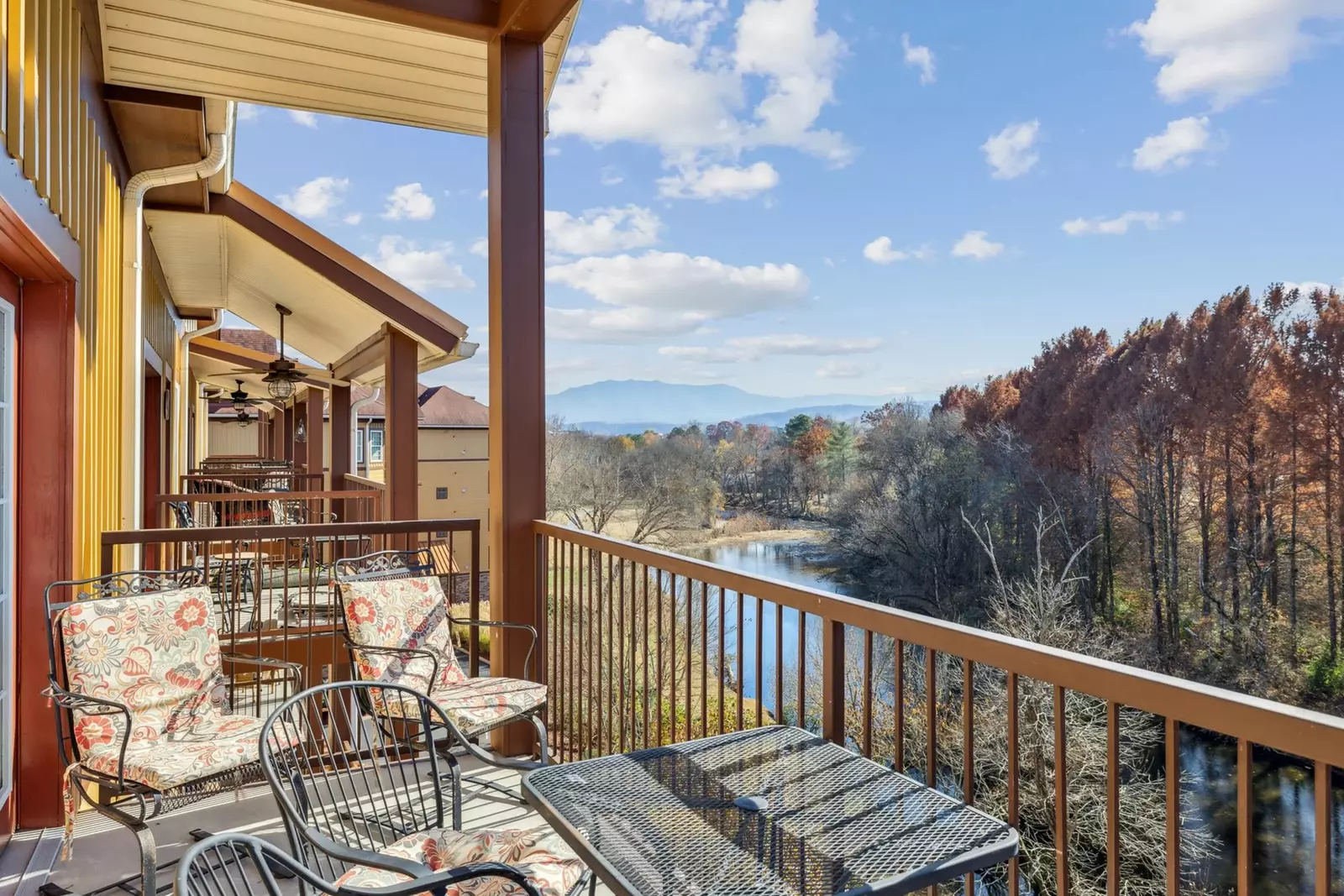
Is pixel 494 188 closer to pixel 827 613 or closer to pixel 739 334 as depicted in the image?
pixel 827 613

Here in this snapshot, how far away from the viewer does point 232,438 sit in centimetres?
2452

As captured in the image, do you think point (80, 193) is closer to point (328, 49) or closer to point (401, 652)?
point (328, 49)

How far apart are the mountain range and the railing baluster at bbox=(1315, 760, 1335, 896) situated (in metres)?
25.5

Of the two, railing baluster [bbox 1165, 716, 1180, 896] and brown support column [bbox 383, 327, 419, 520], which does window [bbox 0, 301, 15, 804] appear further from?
brown support column [bbox 383, 327, 419, 520]

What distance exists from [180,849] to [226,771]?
0.60m

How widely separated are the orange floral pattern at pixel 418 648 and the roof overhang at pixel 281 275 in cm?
420

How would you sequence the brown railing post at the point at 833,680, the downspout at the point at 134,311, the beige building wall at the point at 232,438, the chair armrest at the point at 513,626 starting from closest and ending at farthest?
1. the brown railing post at the point at 833,680
2. the chair armrest at the point at 513,626
3. the downspout at the point at 134,311
4. the beige building wall at the point at 232,438

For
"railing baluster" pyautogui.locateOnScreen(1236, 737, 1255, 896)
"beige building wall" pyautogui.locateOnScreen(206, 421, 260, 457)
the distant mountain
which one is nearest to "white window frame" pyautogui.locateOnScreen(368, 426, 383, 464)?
"beige building wall" pyautogui.locateOnScreen(206, 421, 260, 457)

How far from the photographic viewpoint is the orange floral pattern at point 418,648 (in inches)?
122

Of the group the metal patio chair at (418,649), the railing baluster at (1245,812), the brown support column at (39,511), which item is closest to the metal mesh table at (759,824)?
the railing baluster at (1245,812)

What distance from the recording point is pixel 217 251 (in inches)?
289

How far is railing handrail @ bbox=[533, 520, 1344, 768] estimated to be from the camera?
3.64 feet

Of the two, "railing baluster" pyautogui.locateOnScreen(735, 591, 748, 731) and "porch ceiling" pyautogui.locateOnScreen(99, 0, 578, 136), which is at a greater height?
"porch ceiling" pyautogui.locateOnScreen(99, 0, 578, 136)

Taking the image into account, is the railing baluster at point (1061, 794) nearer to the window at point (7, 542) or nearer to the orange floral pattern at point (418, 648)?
the orange floral pattern at point (418, 648)
